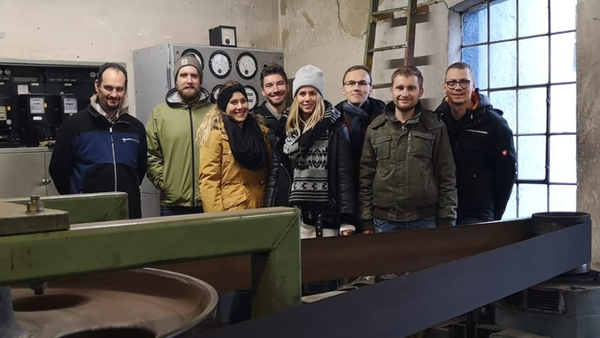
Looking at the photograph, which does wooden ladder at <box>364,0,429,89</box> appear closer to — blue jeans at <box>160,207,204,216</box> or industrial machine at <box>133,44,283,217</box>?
industrial machine at <box>133,44,283,217</box>

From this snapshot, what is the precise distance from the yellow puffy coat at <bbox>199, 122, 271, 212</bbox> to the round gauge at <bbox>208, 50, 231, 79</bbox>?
1.61m

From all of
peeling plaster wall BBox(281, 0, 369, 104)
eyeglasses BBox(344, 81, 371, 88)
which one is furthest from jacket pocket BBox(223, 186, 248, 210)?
peeling plaster wall BBox(281, 0, 369, 104)

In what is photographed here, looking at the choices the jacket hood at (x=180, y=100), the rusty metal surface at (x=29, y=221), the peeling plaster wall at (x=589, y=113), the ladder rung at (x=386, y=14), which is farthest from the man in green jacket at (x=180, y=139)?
the rusty metal surface at (x=29, y=221)

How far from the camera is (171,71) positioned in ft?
14.2

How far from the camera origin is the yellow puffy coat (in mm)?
3025

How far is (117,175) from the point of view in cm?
313

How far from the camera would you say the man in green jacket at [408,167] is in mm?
2871

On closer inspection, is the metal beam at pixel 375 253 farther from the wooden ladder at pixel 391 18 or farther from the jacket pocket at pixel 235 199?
the wooden ladder at pixel 391 18

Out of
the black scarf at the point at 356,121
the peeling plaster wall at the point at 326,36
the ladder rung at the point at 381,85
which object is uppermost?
the peeling plaster wall at the point at 326,36

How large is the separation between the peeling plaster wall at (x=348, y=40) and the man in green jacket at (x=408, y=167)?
1319 millimetres

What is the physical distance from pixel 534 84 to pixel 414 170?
1.35 m

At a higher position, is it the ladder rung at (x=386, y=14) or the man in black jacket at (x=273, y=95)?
the ladder rung at (x=386, y=14)

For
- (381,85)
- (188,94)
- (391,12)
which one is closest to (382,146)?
(188,94)

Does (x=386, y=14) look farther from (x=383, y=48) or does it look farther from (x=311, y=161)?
(x=311, y=161)
